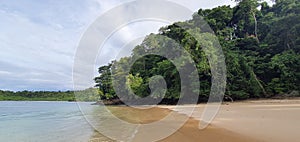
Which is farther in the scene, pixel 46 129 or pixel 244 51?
pixel 244 51

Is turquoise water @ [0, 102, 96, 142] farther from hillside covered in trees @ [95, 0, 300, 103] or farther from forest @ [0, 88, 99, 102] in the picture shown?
forest @ [0, 88, 99, 102]

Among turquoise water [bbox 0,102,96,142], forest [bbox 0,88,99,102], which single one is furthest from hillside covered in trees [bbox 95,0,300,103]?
forest [bbox 0,88,99,102]

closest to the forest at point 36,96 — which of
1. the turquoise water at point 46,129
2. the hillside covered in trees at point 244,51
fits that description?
the hillside covered in trees at point 244,51

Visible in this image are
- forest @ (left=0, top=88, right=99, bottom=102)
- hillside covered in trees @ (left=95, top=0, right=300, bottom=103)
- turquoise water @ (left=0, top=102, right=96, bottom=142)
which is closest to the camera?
turquoise water @ (left=0, top=102, right=96, bottom=142)

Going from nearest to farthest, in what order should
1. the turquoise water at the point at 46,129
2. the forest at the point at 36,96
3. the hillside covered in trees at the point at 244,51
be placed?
the turquoise water at the point at 46,129
the hillside covered in trees at the point at 244,51
the forest at the point at 36,96

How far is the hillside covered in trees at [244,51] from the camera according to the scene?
1886 cm

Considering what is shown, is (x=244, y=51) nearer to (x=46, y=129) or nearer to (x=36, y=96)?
(x=46, y=129)

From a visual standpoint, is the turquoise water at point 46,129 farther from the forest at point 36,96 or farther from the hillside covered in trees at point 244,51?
the forest at point 36,96

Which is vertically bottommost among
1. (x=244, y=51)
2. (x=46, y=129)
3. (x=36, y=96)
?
(x=46, y=129)

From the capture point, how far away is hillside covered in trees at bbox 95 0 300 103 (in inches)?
742

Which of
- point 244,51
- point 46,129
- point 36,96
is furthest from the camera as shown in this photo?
point 36,96

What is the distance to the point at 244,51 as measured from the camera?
23234 millimetres

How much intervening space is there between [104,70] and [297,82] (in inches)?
1323

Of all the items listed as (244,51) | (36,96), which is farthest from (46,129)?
(36,96)
